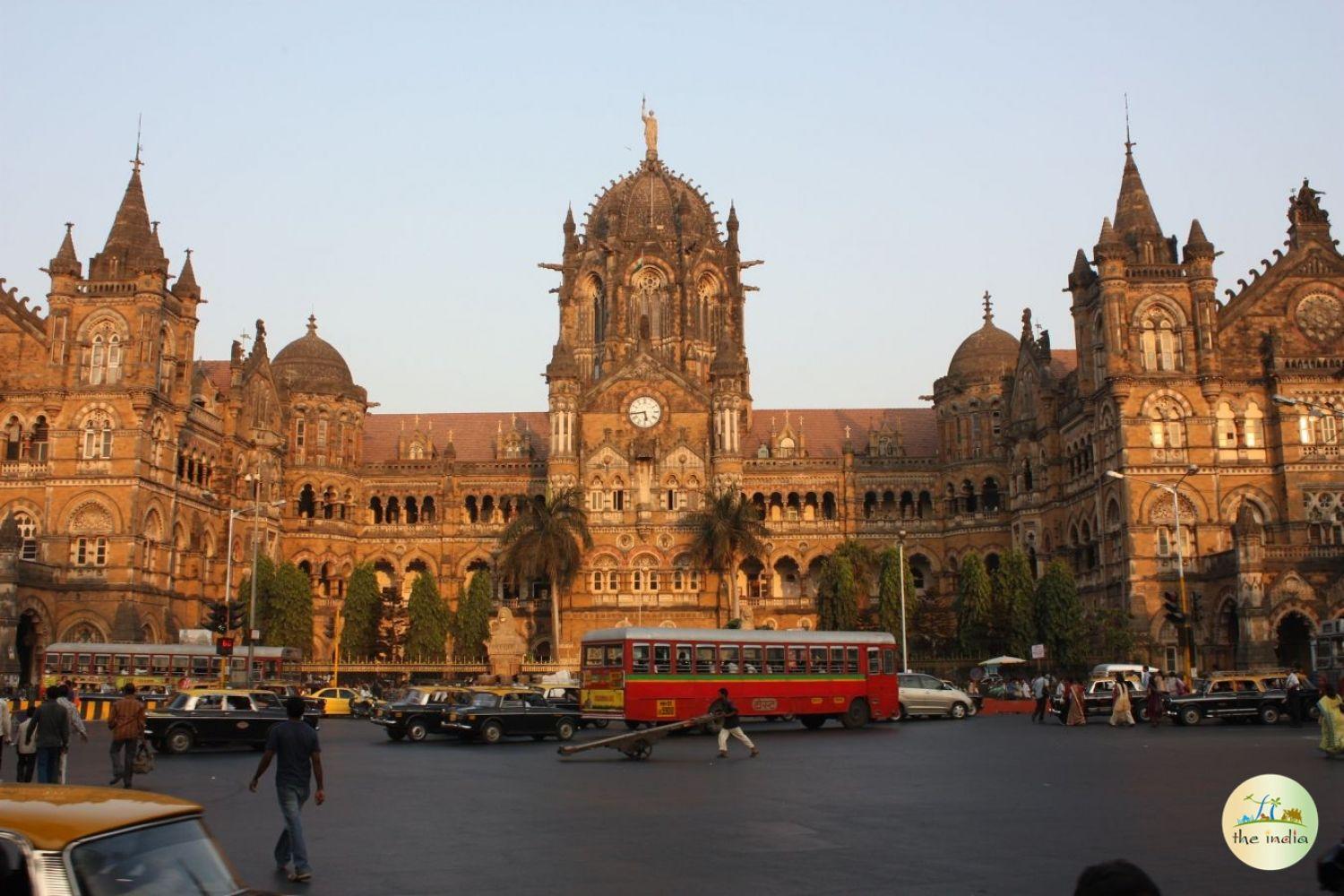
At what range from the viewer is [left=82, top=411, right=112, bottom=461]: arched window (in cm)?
6512

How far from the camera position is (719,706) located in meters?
29.2

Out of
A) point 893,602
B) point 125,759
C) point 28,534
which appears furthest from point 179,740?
point 893,602

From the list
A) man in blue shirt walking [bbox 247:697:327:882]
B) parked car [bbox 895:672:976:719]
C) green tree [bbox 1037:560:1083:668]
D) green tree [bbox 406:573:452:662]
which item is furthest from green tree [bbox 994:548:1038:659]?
man in blue shirt walking [bbox 247:697:327:882]

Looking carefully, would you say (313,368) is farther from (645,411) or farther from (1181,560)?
(1181,560)

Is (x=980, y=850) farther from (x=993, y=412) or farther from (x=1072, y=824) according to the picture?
(x=993, y=412)

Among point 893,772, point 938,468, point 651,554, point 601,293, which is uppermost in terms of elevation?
point 601,293

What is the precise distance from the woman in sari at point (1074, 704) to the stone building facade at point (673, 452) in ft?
58.0

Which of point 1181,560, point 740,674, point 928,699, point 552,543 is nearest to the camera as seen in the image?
point 740,674

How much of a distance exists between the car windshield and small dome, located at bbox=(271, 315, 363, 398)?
77.0 m

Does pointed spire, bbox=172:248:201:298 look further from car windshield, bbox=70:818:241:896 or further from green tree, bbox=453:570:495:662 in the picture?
car windshield, bbox=70:818:241:896

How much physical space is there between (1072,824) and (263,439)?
67.0 metres

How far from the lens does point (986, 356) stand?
268ft

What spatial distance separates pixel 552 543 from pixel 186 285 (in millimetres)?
23112

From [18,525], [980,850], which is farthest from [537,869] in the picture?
[18,525]
